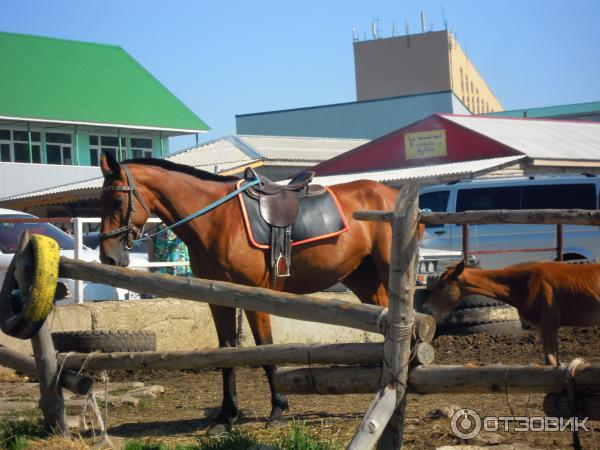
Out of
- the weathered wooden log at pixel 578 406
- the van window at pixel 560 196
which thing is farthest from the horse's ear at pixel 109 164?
the van window at pixel 560 196

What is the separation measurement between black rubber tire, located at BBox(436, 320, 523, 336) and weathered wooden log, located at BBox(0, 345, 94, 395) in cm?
684

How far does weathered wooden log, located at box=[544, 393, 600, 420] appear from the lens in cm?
468

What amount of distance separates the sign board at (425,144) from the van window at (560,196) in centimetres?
1315

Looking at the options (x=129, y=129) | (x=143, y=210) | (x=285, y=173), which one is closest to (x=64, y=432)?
(x=143, y=210)

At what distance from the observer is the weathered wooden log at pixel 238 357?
208 inches

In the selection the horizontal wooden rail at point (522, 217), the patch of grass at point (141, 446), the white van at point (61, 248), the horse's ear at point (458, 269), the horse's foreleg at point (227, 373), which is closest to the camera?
the horizontal wooden rail at point (522, 217)

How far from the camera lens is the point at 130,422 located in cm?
740

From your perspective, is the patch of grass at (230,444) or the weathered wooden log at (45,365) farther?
the weathered wooden log at (45,365)

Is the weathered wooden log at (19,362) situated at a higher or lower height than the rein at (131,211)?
lower

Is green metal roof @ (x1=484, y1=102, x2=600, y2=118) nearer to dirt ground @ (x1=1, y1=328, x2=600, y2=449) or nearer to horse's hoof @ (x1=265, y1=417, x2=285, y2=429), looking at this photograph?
dirt ground @ (x1=1, y1=328, x2=600, y2=449)

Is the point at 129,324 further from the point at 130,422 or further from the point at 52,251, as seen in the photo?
the point at 52,251

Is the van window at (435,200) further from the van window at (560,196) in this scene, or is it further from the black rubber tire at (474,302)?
the black rubber tire at (474,302)

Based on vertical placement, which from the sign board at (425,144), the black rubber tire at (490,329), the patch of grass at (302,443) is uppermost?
the sign board at (425,144)

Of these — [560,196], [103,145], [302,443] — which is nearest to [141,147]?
[103,145]
